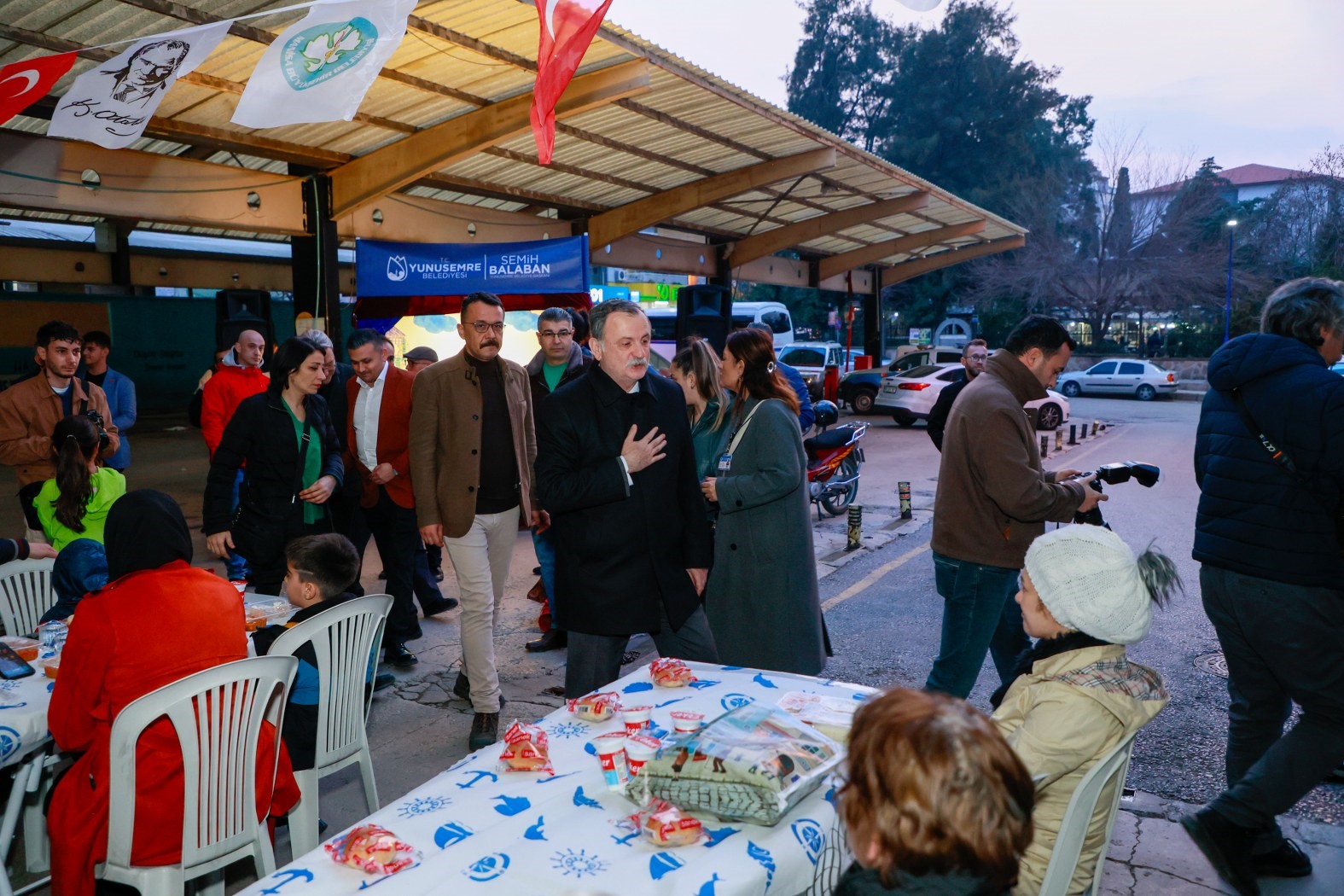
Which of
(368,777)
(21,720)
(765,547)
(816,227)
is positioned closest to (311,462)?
(368,777)

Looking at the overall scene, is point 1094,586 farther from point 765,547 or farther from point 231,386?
point 231,386

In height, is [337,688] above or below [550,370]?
below

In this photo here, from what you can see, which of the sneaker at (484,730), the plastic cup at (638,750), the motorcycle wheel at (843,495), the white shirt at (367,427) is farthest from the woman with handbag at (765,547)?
the motorcycle wheel at (843,495)

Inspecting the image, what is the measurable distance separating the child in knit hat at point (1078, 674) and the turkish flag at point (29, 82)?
184 inches

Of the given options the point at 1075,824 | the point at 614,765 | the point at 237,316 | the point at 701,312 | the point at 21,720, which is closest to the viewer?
the point at 1075,824

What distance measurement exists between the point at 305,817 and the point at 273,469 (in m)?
1.90

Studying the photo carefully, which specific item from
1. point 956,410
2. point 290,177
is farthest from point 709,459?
point 290,177

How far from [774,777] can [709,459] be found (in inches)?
85.2

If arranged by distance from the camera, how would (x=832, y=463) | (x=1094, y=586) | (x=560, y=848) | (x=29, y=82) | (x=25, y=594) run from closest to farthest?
(x=560, y=848) < (x=1094, y=586) < (x=25, y=594) < (x=29, y=82) < (x=832, y=463)

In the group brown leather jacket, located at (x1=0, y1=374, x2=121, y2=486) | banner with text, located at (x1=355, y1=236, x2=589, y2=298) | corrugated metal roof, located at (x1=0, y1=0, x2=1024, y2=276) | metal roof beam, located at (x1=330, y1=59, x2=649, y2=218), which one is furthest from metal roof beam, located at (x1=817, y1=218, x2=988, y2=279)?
brown leather jacket, located at (x1=0, y1=374, x2=121, y2=486)

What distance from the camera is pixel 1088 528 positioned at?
7.73 ft

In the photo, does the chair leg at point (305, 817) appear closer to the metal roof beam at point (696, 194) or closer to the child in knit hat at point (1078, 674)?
the child in knit hat at point (1078, 674)

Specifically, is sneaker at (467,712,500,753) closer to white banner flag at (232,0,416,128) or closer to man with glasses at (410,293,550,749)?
man with glasses at (410,293,550,749)

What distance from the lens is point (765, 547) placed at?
3.60 meters
